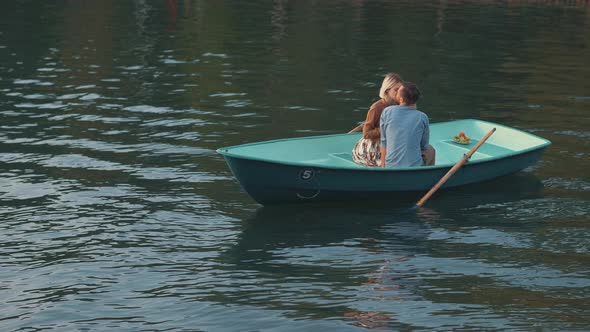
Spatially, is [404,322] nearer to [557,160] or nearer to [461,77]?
[557,160]

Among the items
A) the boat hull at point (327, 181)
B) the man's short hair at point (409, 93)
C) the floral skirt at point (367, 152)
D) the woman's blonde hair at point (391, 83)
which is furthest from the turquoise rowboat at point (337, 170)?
the woman's blonde hair at point (391, 83)

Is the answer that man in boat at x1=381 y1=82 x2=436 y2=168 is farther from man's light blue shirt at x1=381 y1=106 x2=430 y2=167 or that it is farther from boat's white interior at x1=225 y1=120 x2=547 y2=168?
boat's white interior at x1=225 y1=120 x2=547 y2=168

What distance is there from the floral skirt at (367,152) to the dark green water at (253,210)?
0.70 meters

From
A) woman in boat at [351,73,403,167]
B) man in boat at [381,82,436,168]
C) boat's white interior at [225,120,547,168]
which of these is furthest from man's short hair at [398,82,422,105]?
boat's white interior at [225,120,547,168]

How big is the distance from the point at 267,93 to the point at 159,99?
2.30 metres

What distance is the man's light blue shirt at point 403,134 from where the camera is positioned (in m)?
12.3

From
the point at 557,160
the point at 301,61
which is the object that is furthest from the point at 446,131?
the point at 301,61

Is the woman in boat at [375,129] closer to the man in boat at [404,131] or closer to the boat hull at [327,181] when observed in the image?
the man in boat at [404,131]

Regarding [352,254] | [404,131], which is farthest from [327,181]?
[352,254]

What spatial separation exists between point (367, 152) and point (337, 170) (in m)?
1.23

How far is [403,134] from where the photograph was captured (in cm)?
1227

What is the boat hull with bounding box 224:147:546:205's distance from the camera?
1172 centimetres

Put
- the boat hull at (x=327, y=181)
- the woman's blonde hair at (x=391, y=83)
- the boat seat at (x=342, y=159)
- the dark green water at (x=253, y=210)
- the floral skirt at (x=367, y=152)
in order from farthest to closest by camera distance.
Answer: the boat seat at (x=342, y=159) → the floral skirt at (x=367, y=152) → the woman's blonde hair at (x=391, y=83) → the boat hull at (x=327, y=181) → the dark green water at (x=253, y=210)

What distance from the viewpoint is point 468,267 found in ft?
34.0
